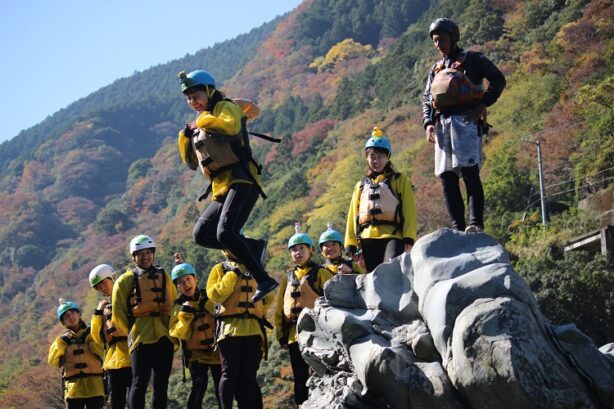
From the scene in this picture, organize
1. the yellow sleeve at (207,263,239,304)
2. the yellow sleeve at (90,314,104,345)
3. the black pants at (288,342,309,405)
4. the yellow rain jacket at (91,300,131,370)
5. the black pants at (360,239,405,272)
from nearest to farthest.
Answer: the black pants at (360,239,405,272)
the yellow sleeve at (207,263,239,304)
the black pants at (288,342,309,405)
the yellow rain jacket at (91,300,131,370)
the yellow sleeve at (90,314,104,345)

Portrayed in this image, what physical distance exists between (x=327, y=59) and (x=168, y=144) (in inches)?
1369

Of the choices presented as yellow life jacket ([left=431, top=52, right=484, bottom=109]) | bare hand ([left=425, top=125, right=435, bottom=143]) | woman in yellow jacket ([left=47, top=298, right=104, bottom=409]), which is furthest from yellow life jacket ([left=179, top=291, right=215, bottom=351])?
yellow life jacket ([left=431, top=52, right=484, bottom=109])

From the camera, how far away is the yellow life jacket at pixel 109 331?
9900 mm

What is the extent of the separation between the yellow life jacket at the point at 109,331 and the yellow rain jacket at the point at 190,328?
0.53 meters

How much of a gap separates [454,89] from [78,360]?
536 cm

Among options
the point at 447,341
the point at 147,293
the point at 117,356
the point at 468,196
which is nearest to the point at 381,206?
the point at 468,196

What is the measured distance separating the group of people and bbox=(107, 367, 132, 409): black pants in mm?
12

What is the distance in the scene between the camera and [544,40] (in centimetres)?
5497

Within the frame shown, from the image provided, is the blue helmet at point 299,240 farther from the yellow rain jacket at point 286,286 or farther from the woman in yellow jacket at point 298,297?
the yellow rain jacket at point 286,286

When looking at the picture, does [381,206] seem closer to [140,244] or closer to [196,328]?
[140,244]

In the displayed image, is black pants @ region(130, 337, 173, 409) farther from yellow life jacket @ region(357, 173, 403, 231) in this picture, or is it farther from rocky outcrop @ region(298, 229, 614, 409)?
yellow life jacket @ region(357, 173, 403, 231)

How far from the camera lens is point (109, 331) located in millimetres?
10031

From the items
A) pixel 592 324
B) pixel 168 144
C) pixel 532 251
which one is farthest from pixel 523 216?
pixel 168 144

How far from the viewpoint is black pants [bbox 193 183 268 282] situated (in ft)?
26.8
